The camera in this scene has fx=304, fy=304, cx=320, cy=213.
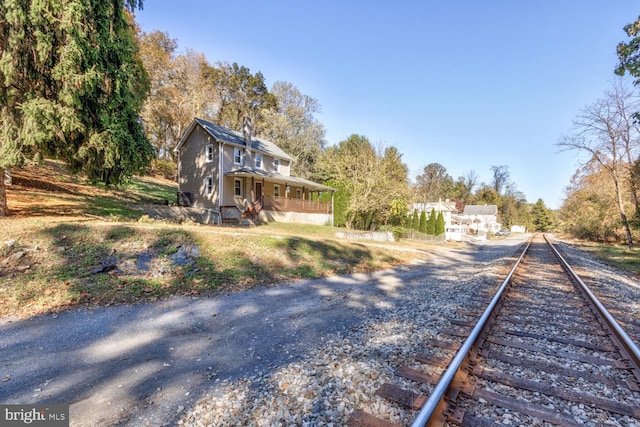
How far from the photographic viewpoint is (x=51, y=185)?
18047mm

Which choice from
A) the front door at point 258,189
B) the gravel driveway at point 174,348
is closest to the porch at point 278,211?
the front door at point 258,189

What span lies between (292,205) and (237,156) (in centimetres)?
566

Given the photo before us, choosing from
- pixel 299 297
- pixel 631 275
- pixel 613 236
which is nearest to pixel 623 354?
pixel 299 297

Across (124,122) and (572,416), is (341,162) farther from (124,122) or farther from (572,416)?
(572,416)

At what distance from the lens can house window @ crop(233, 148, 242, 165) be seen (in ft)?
75.7

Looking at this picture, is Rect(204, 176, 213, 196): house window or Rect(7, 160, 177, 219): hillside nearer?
Rect(7, 160, 177, 219): hillside

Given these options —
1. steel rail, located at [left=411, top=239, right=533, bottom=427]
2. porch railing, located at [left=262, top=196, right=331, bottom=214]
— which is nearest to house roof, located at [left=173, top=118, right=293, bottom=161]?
porch railing, located at [left=262, top=196, right=331, bottom=214]

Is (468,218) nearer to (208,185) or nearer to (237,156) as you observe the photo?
(237,156)

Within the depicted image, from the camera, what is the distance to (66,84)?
379 inches

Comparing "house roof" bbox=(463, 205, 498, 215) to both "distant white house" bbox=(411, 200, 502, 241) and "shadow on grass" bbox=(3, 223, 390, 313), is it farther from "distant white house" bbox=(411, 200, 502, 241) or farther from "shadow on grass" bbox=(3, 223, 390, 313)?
"shadow on grass" bbox=(3, 223, 390, 313)

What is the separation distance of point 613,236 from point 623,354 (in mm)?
35666

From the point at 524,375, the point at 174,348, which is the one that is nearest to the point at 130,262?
the point at 174,348

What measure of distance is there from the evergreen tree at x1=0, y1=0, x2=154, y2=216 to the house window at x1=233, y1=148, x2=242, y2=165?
37.8ft

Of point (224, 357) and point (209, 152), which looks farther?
point (209, 152)
